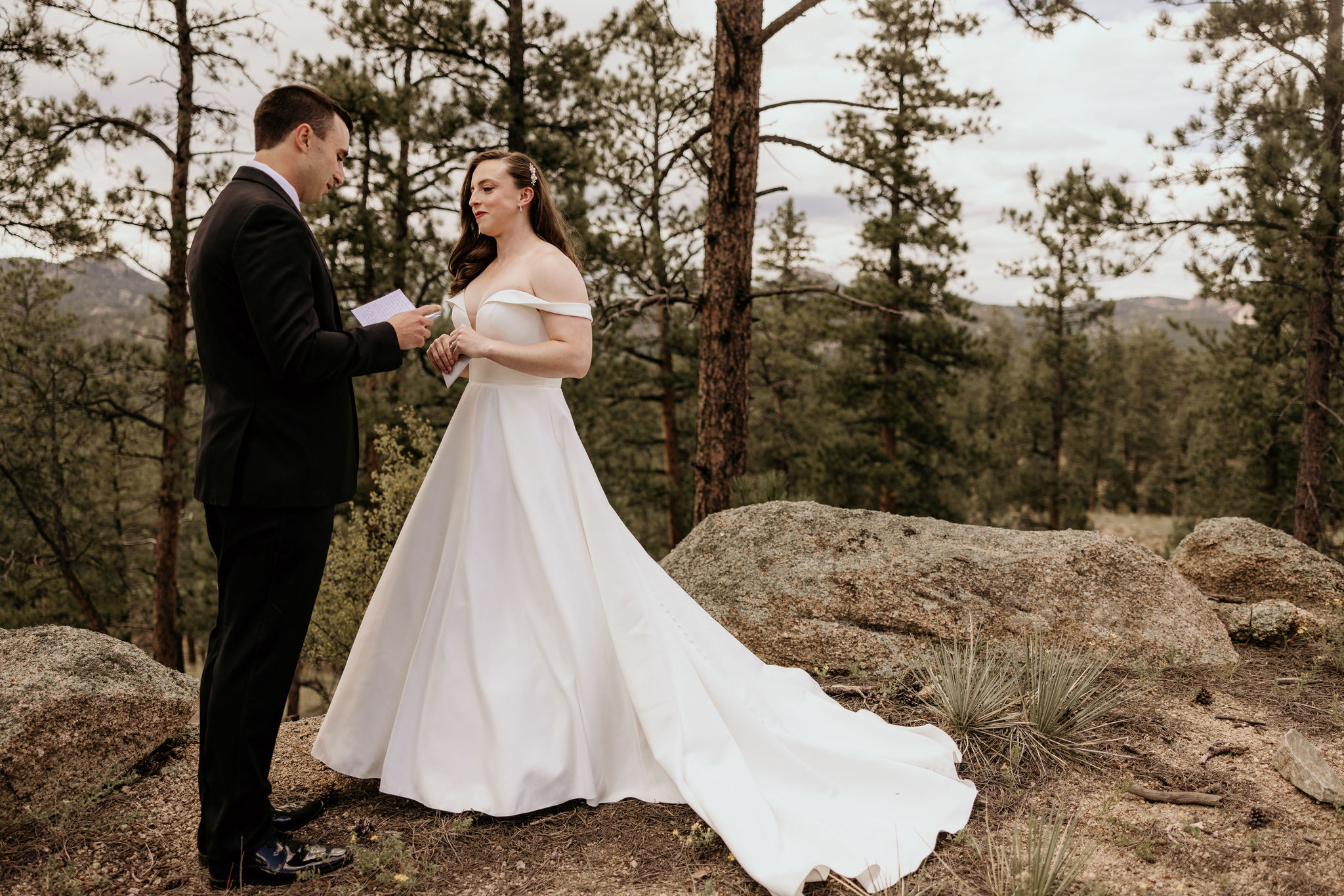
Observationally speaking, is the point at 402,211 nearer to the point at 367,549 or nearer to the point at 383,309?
the point at 367,549

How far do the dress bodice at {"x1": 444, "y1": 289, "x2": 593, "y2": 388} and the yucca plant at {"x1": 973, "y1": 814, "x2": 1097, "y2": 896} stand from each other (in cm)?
238

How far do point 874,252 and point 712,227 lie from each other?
14621 mm

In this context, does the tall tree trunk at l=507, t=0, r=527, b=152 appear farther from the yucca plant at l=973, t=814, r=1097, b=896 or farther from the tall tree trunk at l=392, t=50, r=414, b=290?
the yucca plant at l=973, t=814, r=1097, b=896

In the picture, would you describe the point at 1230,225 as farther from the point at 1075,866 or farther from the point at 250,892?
the point at 250,892

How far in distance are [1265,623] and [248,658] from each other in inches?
237

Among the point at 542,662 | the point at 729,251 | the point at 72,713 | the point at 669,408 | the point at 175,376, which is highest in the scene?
the point at 729,251

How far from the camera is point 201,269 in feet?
8.75

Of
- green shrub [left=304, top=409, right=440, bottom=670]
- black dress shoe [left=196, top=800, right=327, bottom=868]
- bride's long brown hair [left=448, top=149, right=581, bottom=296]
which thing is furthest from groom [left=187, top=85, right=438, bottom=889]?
green shrub [left=304, top=409, right=440, bottom=670]

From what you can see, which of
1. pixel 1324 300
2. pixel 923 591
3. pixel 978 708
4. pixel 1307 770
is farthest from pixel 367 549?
pixel 1324 300

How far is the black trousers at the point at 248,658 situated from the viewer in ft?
8.98

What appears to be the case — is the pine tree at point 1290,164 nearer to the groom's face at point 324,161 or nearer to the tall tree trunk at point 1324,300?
the tall tree trunk at point 1324,300

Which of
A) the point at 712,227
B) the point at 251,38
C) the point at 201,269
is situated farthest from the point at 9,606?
the point at 201,269

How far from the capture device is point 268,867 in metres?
2.79

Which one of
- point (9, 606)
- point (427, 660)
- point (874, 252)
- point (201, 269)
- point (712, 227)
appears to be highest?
point (874, 252)
